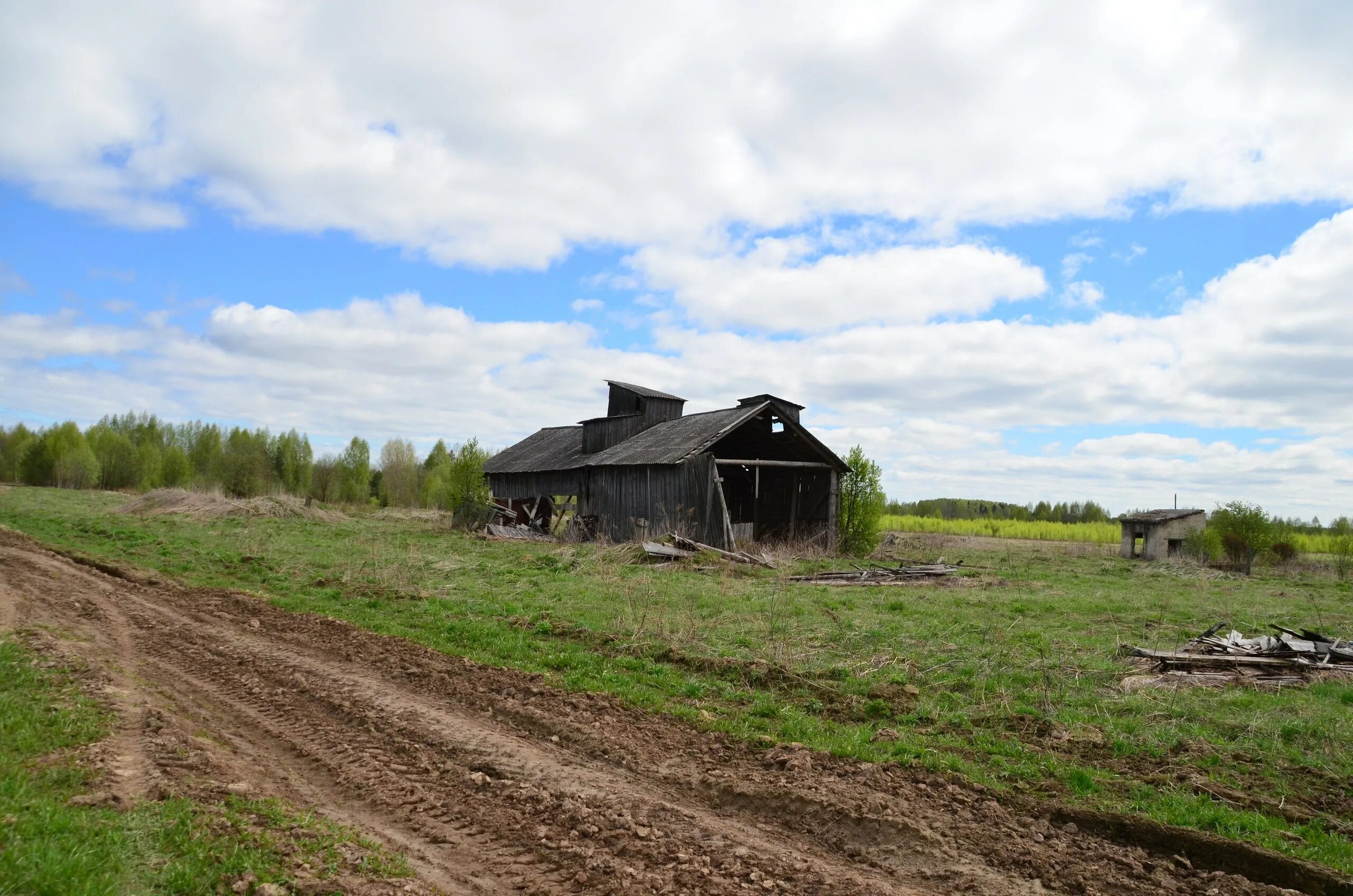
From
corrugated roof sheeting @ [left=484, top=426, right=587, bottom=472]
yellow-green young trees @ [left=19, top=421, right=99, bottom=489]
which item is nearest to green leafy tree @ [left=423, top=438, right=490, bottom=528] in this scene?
corrugated roof sheeting @ [left=484, top=426, right=587, bottom=472]

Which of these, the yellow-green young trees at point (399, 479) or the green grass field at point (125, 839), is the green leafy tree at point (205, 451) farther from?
the green grass field at point (125, 839)

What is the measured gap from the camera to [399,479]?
70.9 meters

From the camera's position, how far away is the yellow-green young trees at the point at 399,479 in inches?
2749

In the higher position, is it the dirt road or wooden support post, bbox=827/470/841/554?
wooden support post, bbox=827/470/841/554

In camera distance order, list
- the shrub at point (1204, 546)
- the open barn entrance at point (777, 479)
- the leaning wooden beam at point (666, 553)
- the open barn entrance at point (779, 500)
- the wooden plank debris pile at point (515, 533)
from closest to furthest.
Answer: the leaning wooden beam at point (666, 553)
the open barn entrance at point (777, 479)
the open barn entrance at point (779, 500)
the wooden plank debris pile at point (515, 533)
the shrub at point (1204, 546)

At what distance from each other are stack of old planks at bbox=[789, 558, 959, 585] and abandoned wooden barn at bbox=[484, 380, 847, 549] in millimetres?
4565

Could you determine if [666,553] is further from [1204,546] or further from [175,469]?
[175,469]

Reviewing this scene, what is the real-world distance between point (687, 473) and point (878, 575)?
25.8 feet

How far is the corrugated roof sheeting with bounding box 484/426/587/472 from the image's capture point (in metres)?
36.5

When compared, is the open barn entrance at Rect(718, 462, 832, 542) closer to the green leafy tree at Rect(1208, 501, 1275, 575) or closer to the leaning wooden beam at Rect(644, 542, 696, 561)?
the leaning wooden beam at Rect(644, 542, 696, 561)

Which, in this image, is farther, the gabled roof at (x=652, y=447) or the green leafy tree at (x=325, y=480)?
the green leafy tree at (x=325, y=480)

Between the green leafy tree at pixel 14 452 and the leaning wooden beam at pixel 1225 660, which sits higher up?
the green leafy tree at pixel 14 452

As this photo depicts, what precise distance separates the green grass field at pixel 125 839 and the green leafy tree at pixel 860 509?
28.8 meters

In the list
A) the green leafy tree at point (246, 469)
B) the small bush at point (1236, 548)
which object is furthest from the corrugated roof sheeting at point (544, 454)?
the small bush at point (1236, 548)
